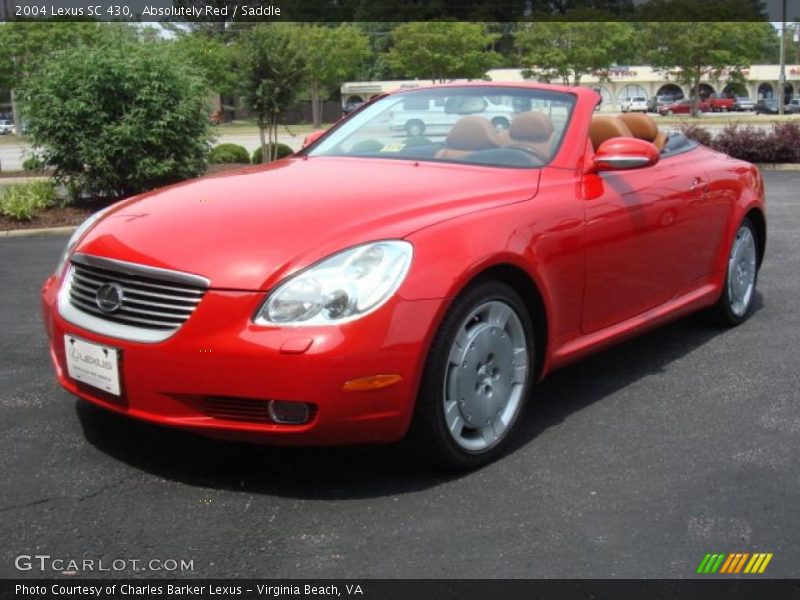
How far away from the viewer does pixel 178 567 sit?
2.87 metres

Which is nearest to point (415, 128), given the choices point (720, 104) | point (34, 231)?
point (34, 231)

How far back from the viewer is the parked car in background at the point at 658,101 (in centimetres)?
7025

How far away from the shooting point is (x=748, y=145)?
61.3ft

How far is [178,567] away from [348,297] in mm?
982

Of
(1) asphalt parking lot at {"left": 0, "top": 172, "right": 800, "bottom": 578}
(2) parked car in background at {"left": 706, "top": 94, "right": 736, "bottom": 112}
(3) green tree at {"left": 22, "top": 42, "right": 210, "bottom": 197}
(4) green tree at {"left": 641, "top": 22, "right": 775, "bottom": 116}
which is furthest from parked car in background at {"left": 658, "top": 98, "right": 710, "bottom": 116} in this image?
(1) asphalt parking lot at {"left": 0, "top": 172, "right": 800, "bottom": 578}

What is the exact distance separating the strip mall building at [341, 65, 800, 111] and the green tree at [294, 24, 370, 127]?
124 inches

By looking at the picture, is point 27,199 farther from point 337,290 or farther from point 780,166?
point 780,166

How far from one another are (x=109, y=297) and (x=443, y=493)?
136cm

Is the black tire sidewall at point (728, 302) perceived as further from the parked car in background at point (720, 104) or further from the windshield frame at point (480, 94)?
the parked car in background at point (720, 104)

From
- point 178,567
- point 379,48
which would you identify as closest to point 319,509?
point 178,567

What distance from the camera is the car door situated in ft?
14.0

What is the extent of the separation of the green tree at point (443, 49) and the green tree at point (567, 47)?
8.78 feet

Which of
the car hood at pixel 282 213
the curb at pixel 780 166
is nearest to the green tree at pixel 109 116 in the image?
the car hood at pixel 282 213

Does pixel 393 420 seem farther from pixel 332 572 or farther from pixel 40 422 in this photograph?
pixel 40 422
